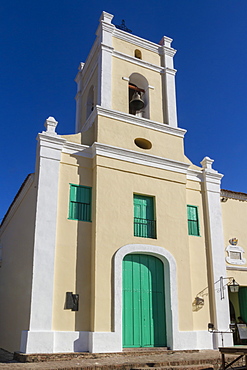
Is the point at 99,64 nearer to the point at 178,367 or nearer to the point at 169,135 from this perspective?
the point at 169,135

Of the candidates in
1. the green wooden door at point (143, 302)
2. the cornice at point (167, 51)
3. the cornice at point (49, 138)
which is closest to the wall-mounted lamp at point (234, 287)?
the green wooden door at point (143, 302)

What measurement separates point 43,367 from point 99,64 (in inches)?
425

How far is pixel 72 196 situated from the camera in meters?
12.6

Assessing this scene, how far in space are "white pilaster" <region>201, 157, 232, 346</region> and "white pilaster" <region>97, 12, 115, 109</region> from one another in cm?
477

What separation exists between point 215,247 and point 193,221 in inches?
48.9

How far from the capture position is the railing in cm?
1308

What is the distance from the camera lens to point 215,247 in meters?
14.3

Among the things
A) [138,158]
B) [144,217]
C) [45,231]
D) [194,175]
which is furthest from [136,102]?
[45,231]

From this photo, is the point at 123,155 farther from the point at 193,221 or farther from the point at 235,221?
the point at 235,221

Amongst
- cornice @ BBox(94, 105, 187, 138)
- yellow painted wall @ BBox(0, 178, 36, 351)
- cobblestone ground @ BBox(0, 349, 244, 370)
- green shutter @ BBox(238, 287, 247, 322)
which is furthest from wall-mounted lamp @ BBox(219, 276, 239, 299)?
yellow painted wall @ BBox(0, 178, 36, 351)

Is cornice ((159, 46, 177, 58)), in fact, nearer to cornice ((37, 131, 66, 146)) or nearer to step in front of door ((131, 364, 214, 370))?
cornice ((37, 131, 66, 146))

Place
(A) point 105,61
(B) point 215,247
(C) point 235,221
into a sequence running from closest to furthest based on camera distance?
(B) point 215,247
(A) point 105,61
(C) point 235,221

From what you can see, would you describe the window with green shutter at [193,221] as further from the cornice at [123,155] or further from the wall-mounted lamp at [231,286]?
the wall-mounted lamp at [231,286]

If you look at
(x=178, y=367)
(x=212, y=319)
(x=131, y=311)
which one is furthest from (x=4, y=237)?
(x=178, y=367)
